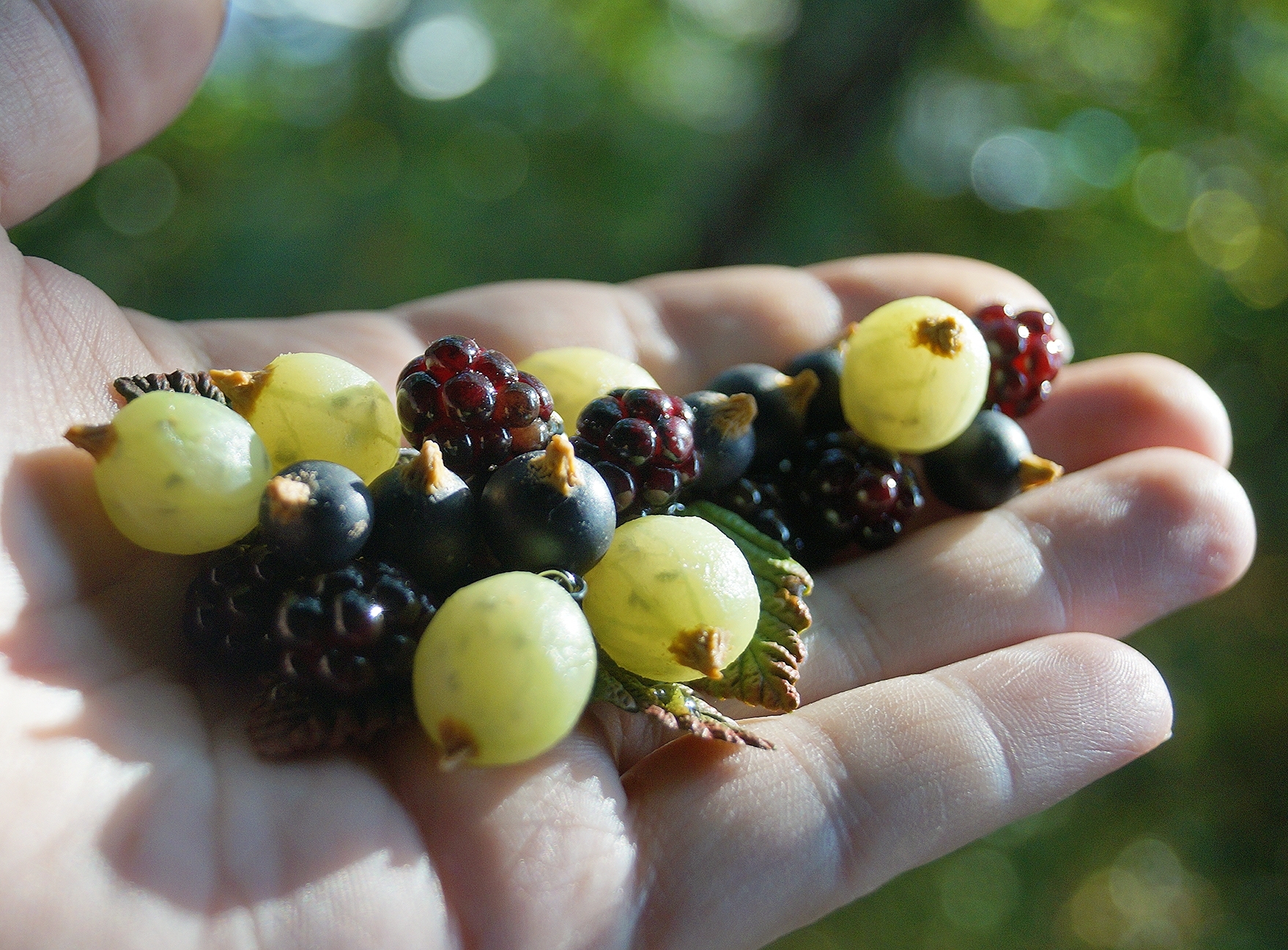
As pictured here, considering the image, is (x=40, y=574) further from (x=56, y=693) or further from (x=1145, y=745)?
(x=1145, y=745)

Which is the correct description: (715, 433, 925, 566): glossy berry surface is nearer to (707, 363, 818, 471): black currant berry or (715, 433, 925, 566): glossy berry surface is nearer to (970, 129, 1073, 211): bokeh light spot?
(707, 363, 818, 471): black currant berry

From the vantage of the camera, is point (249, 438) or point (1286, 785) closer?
point (249, 438)

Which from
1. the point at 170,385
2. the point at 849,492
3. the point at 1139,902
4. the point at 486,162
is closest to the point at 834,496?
the point at 849,492

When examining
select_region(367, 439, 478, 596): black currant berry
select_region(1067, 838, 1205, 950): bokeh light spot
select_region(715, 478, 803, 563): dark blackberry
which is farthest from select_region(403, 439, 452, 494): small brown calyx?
select_region(1067, 838, 1205, 950): bokeh light spot

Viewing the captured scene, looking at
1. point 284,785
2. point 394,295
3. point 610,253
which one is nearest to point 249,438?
point 284,785

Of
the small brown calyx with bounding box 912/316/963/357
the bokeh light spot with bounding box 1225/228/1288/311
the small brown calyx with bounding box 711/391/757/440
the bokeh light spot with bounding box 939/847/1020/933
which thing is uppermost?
the bokeh light spot with bounding box 1225/228/1288/311

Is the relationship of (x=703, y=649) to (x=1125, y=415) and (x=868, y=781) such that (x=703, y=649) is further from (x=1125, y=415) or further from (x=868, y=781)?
(x=1125, y=415)
